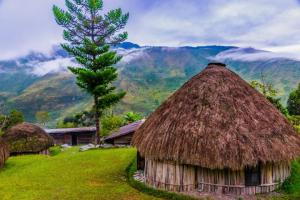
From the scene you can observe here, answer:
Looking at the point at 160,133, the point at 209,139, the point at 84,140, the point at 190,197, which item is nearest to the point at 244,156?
the point at 209,139

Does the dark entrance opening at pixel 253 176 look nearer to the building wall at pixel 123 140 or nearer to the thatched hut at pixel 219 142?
the thatched hut at pixel 219 142

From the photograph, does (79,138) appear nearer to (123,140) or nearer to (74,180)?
(123,140)

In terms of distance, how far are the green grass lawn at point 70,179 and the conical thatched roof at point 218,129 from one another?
8.19 feet

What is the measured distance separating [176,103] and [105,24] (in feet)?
71.2

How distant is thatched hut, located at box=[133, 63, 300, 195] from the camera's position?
1376 centimetres

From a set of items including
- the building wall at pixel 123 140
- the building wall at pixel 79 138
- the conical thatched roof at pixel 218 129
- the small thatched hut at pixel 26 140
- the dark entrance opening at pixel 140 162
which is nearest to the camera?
the conical thatched roof at pixel 218 129

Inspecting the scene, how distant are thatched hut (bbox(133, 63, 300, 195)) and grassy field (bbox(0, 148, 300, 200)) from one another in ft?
4.12

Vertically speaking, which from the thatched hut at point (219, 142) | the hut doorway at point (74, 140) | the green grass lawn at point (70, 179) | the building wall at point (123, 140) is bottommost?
the hut doorway at point (74, 140)

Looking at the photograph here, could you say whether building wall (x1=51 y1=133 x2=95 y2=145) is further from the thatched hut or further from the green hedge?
the thatched hut

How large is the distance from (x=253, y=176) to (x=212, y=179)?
1.73 metres

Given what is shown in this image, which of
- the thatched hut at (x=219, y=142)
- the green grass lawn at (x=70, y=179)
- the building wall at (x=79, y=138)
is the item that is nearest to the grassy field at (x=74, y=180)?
the green grass lawn at (x=70, y=179)

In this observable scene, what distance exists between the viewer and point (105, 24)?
1405 inches

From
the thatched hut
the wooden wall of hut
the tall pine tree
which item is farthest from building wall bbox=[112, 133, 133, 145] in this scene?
the wooden wall of hut

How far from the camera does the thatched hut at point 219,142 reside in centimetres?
1376
